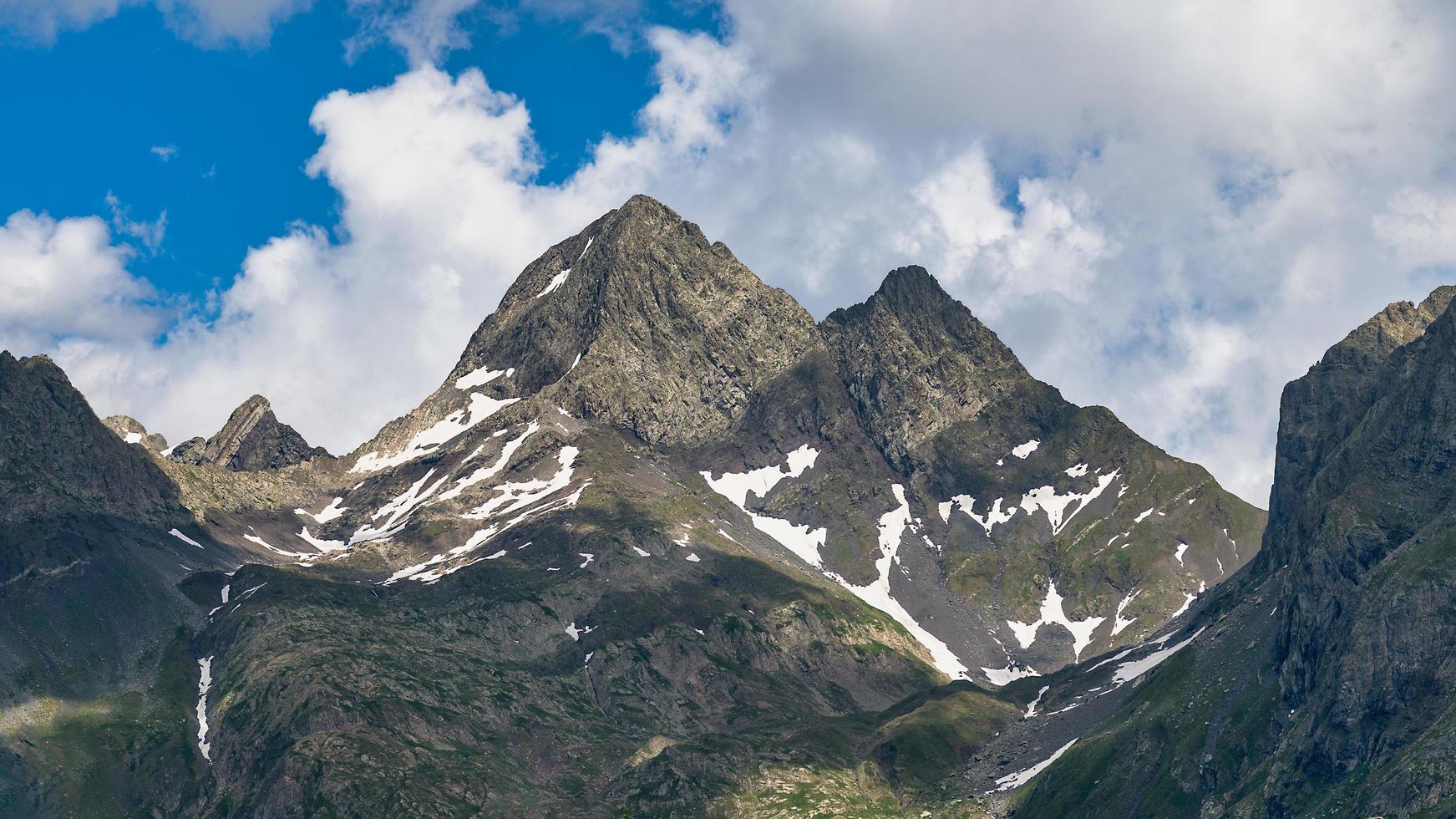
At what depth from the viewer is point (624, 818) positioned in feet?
414

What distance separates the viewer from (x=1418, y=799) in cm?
19675

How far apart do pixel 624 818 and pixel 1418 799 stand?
12568 centimetres

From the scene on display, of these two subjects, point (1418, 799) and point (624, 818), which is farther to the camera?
point (1418, 799)
